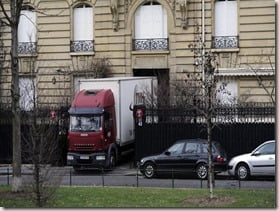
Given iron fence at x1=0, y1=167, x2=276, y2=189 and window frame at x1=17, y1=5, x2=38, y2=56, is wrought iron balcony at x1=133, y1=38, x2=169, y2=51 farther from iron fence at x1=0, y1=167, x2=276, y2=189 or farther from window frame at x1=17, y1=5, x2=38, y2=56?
iron fence at x1=0, y1=167, x2=276, y2=189

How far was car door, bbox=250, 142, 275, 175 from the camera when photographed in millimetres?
25078

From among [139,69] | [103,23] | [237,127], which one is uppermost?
[103,23]

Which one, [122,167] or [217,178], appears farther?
[122,167]

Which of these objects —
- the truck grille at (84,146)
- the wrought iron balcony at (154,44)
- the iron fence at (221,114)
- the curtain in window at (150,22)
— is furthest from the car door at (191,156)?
the curtain in window at (150,22)

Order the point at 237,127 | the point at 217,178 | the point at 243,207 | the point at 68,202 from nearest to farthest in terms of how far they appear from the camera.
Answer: the point at 243,207 → the point at 68,202 → the point at 217,178 → the point at 237,127

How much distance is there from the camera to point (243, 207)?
627 inches

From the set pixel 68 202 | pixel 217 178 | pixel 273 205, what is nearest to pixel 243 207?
pixel 273 205

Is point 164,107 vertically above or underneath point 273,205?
above

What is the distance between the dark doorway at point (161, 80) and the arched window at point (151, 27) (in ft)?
5.21

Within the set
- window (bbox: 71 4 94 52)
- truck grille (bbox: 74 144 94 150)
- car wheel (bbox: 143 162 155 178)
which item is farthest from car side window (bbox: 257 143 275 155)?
window (bbox: 71 4 94 52)

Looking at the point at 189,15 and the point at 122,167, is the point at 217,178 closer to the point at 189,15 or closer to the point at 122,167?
the point at 122,167

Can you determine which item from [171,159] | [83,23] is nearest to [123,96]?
[171,159]

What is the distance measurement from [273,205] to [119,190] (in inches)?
220

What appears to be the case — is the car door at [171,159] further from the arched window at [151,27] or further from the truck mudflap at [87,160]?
the arched window at [151,27]
